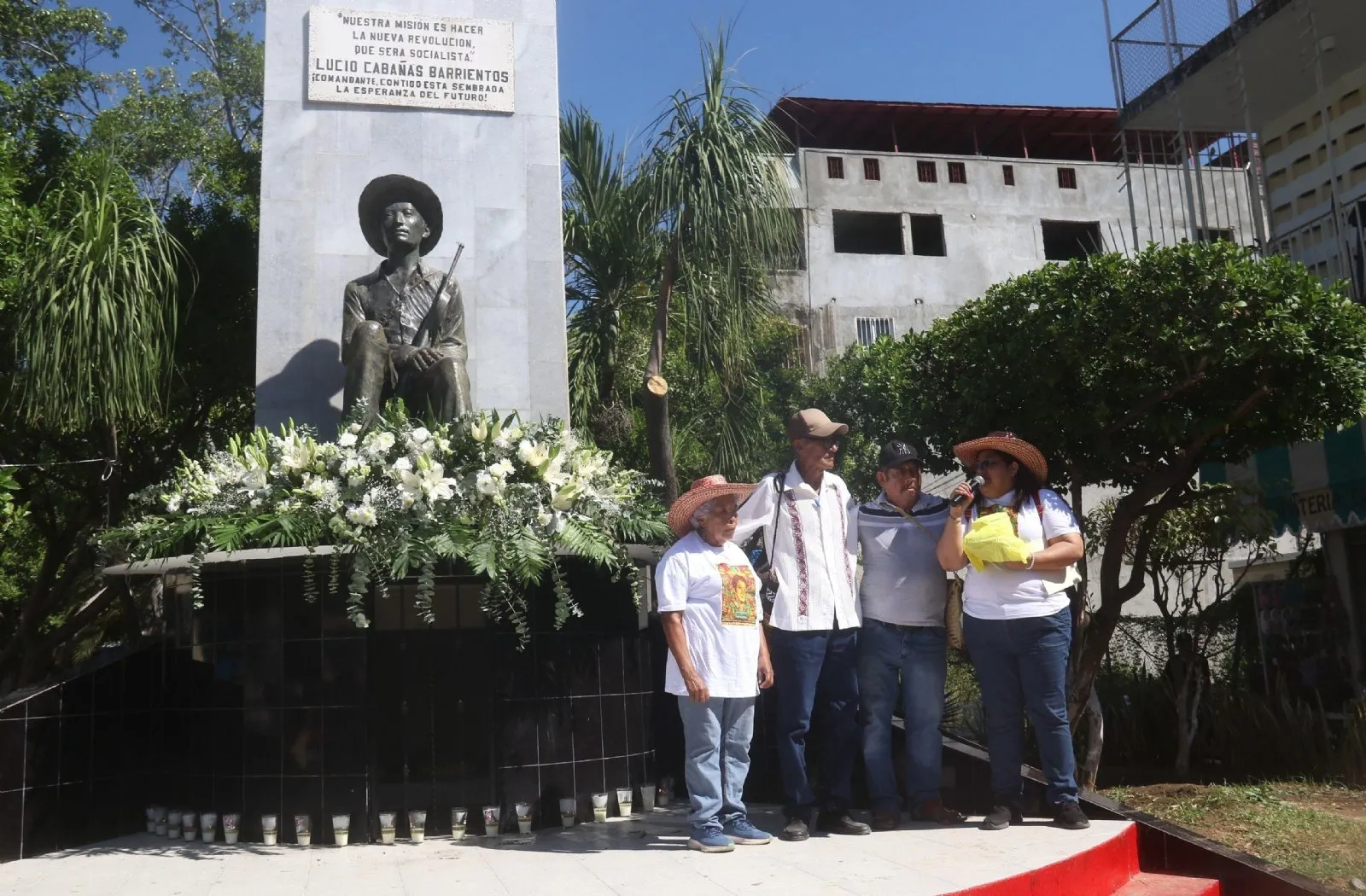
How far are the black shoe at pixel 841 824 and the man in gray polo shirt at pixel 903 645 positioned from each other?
7.6 inches

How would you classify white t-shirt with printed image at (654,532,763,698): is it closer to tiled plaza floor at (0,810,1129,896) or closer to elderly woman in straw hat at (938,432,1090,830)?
tiled plaza floor at (0,810,1129,896)

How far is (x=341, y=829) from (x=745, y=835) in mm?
1931

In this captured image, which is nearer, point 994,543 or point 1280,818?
point 994,543

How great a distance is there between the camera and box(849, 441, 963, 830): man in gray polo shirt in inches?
214

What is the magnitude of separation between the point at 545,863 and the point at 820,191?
24888 mm

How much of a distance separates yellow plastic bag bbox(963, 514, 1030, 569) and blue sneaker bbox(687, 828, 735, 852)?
5.39 feet

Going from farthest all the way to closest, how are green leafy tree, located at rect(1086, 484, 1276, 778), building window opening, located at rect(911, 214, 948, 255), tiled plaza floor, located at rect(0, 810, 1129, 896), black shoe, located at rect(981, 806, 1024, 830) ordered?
building window opening, located at rect(911, 214, 948, 255) < green leafy tree, located at rect(1086, 484, 1276, 778) < black shoe, located at rect(981, 806, 1024, 830) < tiled plaza floor, located at rect(0, 810, 1129, 896)

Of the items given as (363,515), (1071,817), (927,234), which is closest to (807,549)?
(1071,817)

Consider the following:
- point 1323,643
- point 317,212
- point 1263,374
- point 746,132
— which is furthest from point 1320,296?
point 317,212

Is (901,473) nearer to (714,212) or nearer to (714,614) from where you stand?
(714,614)

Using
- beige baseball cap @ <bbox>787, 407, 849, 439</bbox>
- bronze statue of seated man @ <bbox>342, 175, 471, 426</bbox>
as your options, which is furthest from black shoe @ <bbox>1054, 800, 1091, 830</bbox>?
bronze statue of seated man @ <bbox>342, 175, 471, 426</bbox>

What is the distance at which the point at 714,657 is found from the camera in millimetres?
5023

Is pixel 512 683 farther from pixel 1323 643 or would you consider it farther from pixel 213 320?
pixel 1323 643

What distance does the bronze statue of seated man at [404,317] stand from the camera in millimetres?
7602
